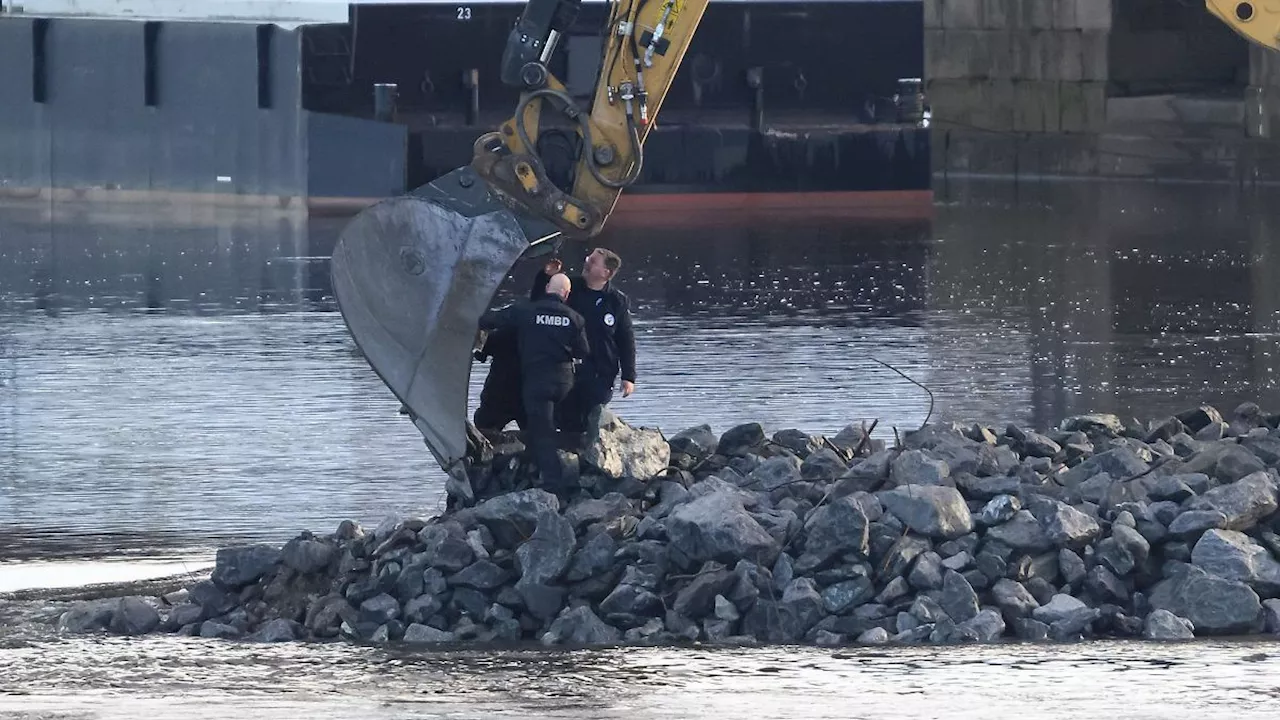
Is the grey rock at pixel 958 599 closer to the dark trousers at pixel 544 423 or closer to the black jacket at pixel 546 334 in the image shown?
the dark trousers at pixel 544 423

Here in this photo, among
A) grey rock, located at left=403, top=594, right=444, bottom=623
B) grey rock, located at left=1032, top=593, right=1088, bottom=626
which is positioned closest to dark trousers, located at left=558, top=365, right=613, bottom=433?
grey rock, located at left=403, top=594, right=444, bottom=623

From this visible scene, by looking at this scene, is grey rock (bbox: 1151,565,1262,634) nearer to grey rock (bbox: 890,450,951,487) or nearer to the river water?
the river water

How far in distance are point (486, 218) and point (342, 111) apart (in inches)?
845

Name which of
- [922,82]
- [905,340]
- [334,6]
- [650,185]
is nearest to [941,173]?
[922,82]

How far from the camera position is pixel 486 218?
11.4m

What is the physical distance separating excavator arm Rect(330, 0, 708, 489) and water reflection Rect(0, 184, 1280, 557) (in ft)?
3.98

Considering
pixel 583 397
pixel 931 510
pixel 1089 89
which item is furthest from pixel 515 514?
pixel 1089 89

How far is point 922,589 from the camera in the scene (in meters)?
9.97

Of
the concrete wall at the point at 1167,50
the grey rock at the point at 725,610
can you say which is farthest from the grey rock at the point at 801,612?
the concrete wall at the point at 1167,50

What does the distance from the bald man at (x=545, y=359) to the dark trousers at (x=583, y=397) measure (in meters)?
0.38

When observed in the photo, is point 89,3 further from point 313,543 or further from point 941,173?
point 313,543

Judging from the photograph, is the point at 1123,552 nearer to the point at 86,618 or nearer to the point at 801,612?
the point at 801,612

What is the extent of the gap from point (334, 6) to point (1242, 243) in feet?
40.0

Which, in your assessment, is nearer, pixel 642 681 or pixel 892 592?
pixel 642 681
